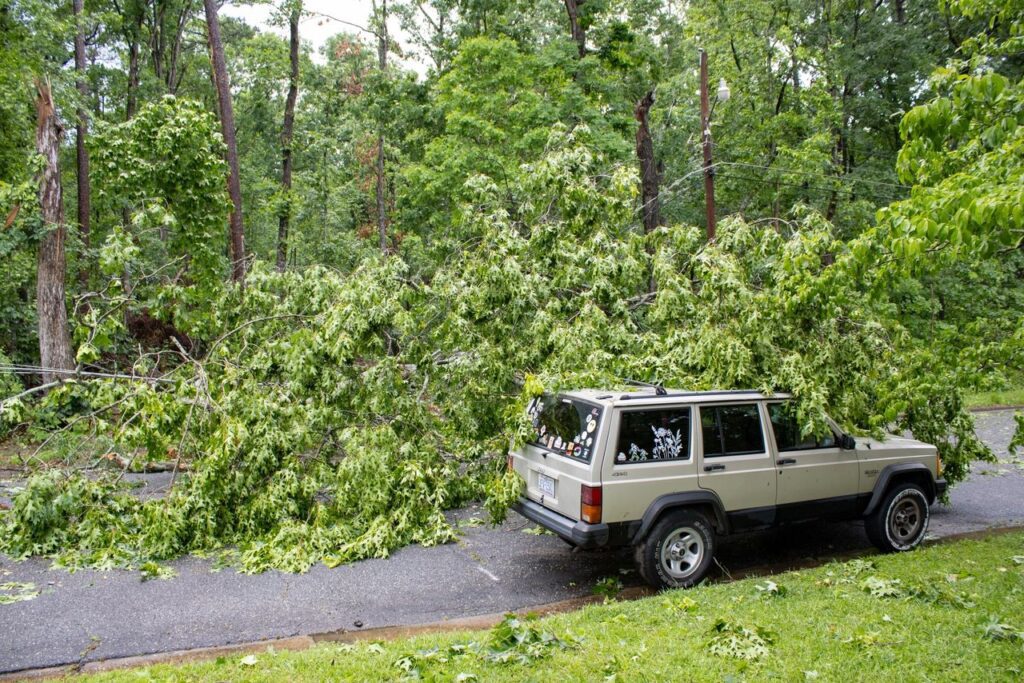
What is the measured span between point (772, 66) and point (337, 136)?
55.9ft

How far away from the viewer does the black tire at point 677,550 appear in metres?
6.24

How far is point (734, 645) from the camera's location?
455 centimetres

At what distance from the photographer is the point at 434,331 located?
29.8 feet

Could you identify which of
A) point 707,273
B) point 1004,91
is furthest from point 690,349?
point 1004,91

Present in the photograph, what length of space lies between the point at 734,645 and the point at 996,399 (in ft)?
64.9

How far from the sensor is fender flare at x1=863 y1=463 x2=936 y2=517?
284 inches

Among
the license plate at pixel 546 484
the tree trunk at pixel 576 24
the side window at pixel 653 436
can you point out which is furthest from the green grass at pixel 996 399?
the license plate at pixel 546 484

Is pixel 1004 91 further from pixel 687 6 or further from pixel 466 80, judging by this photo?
pixel 687 6

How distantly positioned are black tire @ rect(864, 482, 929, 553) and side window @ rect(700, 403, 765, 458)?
1.69m

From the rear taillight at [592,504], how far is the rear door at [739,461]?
42.3 inches

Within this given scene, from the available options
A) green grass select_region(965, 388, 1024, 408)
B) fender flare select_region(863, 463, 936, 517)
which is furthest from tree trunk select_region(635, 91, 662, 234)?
fender flare select_region(863, 463, 936, 517)

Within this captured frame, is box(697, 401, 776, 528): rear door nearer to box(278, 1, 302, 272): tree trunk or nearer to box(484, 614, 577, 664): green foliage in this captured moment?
box(484, 614, 577, 664): green foliage

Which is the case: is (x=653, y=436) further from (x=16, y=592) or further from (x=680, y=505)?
(x=16, y=592)

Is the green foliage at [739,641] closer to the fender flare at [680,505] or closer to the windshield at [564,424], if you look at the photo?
the fender flare at [680,505]
